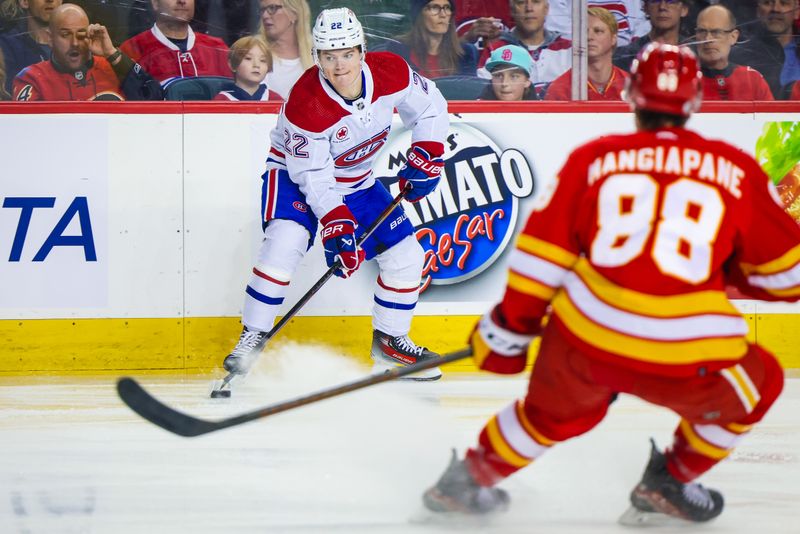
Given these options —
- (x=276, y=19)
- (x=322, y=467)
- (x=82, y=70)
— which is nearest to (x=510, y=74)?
(x=276, y=19)

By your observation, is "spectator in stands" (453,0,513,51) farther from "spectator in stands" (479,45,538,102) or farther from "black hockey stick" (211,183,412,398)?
"black hockey stick" (211,183,412,398)

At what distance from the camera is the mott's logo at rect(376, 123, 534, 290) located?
167 inches

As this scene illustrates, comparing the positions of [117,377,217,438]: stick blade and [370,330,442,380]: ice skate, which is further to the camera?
[370,330,442,380]: ice skate

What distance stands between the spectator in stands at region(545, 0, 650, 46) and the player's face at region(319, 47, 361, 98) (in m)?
1.06

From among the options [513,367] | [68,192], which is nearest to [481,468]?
[513,367]

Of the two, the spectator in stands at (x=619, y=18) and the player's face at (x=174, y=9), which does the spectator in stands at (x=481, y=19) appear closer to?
the spectator in stands at (x=619, y=18)

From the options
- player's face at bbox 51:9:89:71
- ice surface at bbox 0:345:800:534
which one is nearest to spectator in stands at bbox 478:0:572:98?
ice surface at bbox 0:345:800:534

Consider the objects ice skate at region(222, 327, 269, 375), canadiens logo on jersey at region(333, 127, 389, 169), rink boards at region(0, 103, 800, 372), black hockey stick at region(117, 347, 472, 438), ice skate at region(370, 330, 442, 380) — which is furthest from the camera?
rink boards at region(0, 103, 800, 372)

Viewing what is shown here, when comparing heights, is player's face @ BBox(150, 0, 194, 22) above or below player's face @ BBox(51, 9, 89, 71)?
above

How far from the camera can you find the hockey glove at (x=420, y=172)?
3852 mm

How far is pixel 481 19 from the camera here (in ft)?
14.2

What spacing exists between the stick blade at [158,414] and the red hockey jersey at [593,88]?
8.21ft

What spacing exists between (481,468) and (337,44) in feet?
6.43

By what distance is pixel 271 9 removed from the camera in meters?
4.25
